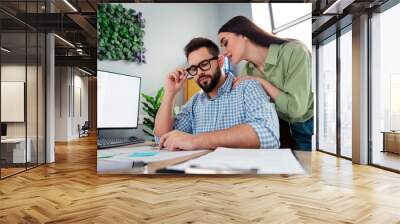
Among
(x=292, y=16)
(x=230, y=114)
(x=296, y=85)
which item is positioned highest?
(x=292, y=16)

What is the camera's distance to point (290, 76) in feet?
17.8

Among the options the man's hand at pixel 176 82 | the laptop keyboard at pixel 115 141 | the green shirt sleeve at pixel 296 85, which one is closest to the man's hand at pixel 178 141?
the laptop keyboard at pixel 115 141

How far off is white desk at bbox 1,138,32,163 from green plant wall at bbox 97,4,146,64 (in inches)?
82.2

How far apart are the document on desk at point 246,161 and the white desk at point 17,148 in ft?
8.72

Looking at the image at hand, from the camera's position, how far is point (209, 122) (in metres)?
5.41

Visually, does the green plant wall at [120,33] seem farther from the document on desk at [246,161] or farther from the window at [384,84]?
the window at [384,84]

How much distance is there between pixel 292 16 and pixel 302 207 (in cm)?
285

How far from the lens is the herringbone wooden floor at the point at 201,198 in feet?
12.0

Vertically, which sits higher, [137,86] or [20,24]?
[20,24]

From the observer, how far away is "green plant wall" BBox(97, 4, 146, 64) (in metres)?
5.53

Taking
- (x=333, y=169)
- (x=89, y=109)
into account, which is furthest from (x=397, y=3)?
(x=89, y=109)

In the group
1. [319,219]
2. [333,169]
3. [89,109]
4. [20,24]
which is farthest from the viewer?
[89,109]

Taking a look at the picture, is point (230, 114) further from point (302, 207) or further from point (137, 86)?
point (302, 207)

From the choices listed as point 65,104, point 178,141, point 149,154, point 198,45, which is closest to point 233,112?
point 178,141
